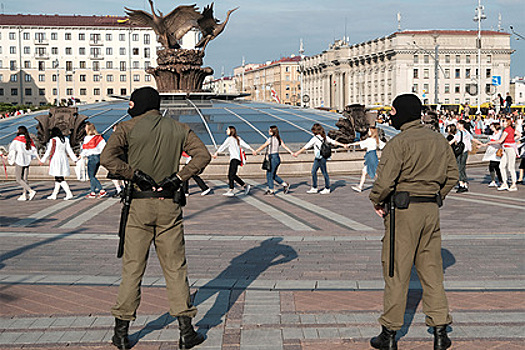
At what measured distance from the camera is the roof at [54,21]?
11475 centimetres

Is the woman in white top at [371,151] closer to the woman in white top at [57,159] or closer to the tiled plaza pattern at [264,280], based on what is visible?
the tiled plaza pattern at [264,280]

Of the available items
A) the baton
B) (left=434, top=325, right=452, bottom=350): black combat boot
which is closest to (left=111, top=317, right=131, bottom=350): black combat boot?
the baton

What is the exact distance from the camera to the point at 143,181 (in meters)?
4.85

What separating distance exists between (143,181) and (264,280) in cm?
255

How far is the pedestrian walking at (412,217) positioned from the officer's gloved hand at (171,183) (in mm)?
1427

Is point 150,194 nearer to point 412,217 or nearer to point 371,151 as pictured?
point 412,217

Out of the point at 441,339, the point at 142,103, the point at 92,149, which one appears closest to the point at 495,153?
the point at 92,149

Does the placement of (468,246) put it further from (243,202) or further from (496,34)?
(496,34)

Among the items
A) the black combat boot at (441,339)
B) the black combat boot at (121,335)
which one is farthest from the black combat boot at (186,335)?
the black combat boot at (441,339)

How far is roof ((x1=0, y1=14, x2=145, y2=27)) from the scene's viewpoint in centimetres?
11475

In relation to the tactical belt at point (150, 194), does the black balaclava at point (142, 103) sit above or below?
above

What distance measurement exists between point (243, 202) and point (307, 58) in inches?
5614

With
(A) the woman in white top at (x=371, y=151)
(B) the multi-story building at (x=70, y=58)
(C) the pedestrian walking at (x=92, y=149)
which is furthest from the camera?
(B) the multi-story building at (x=70, y=58)

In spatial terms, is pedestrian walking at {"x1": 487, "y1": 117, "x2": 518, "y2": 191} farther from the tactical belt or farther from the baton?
the tactical belt
